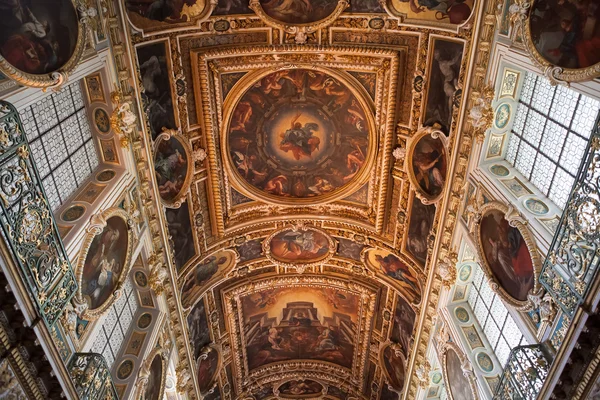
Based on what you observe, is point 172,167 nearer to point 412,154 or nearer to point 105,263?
point 105,263

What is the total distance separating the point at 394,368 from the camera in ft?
72.9

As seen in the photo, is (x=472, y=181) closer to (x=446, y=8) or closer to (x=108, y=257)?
(x=446, y=8)

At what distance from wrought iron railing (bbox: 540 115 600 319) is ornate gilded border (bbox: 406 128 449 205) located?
18.3 feet

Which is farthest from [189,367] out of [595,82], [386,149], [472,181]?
[595,82]

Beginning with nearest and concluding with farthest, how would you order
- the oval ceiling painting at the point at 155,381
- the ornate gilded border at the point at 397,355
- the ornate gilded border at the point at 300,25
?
the ornate gilded border at the point at 300,25 → the oval ceiling painting at the point at 155,381 → the ornate gilded border at the point at 397,355

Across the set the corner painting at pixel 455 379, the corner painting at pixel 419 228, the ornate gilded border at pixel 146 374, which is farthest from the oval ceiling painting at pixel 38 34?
the corner painting at pixel 455 379

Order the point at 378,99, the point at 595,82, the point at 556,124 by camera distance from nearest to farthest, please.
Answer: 1. the point at 595,82
2. the point at 556,124
3. the point at 378,99

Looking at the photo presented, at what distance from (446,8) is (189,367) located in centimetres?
1536

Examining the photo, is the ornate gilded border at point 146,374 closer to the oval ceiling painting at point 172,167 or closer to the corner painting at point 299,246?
the oval ceiling painting at point 172,167

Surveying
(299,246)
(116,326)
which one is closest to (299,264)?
(299,246)

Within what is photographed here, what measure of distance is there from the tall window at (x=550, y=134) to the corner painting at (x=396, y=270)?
272 inches

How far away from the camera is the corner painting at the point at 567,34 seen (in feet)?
27.5

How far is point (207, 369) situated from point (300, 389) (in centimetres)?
840

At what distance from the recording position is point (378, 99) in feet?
52.5
